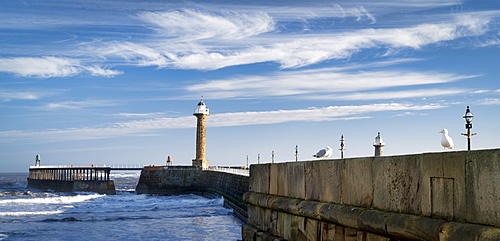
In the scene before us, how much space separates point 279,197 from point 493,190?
394 cm

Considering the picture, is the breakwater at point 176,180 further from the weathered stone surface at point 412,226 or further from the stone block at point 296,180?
the weathered stone surface at point 412,226

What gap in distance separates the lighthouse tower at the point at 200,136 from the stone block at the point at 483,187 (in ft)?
143

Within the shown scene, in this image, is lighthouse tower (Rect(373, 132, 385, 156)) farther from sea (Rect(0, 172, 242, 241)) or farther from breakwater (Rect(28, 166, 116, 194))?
breakwater (Rect(28, 166, 116, 194))

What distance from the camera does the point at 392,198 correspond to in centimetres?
505

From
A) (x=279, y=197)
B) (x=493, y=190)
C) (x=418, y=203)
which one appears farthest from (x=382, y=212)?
(x=279, y=197)

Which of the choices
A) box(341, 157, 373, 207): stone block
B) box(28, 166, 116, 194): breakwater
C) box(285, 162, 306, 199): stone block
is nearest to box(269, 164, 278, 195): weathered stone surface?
box(285, 162, 306, 199): stone block

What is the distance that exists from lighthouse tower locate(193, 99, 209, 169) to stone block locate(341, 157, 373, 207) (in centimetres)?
4182

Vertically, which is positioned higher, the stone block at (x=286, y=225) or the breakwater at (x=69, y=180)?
the stone block at (x=286, y=225)

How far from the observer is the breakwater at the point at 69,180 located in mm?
52062

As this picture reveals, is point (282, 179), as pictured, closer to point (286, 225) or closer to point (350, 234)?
point (286, 225)

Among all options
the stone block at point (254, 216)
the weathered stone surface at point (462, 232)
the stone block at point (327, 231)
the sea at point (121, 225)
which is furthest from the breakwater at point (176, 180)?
the weathered stone surface at point (462, 232)

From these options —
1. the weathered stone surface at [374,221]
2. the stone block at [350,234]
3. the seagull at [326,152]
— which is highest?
the seagull at [326,152]

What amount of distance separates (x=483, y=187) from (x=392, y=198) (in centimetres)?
111

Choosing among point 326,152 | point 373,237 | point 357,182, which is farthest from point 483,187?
point 326,152
